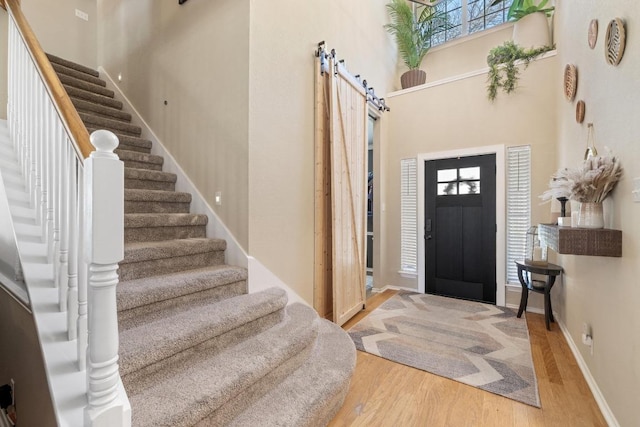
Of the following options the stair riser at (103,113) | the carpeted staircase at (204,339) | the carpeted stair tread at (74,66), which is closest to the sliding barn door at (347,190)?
the carpeted staircase at (204,339)

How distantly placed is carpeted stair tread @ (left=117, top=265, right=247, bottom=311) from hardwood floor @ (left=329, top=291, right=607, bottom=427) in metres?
1.14

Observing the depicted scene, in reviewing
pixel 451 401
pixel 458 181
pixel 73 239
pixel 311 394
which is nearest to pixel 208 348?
pixel 311 394

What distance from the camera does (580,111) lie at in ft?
7.50

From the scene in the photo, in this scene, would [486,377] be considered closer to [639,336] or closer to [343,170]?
[639,336]

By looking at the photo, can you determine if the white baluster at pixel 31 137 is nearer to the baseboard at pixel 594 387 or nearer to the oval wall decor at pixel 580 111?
the baseboard at pixel 594 387

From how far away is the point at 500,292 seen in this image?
3.70 metres

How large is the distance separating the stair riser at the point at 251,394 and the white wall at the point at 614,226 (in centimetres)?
169

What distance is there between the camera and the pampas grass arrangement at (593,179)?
1610 mm

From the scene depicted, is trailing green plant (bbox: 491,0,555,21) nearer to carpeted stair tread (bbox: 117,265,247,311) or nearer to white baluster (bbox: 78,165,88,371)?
carpeted stair tread (bbox: 117,265,247,311)

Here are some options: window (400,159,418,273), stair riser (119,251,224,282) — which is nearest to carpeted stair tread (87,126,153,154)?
stair riser (119,251,224,282)

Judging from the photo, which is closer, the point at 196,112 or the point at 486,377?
the point at 486,377

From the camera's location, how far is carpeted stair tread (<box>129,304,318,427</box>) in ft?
3.78

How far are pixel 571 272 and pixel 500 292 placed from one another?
1148 mm

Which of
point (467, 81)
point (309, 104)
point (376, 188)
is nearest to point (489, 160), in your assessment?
point (467, 81)
